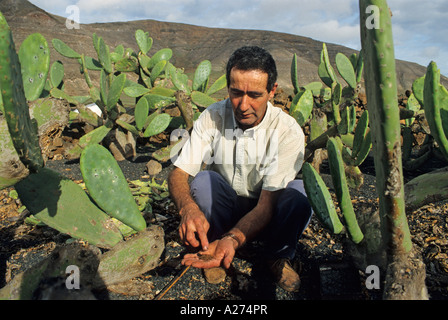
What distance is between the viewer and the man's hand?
50.5 inches

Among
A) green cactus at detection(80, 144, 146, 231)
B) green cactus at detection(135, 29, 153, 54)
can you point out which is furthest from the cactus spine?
green cactus at detection(135, 29, 153, 54)

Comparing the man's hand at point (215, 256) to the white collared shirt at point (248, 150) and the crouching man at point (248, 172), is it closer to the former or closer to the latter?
the crouching man at point (248, 172)

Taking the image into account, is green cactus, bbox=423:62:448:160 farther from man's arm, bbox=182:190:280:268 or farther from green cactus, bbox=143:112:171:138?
green cactus, bbox=143:112:171:138

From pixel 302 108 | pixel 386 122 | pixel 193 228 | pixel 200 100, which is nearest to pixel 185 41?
pixel 200 100

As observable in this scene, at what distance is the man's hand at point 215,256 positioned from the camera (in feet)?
4.21

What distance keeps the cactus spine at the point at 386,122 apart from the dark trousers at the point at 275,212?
460mm

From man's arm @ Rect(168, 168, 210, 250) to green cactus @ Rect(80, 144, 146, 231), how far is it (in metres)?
0.21

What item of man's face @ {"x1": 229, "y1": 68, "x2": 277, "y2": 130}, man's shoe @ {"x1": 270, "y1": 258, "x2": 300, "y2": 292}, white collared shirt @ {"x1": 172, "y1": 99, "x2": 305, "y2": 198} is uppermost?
man's face @ {"x1": 229, "y1": 68, "x2": 277, "y2": 130}

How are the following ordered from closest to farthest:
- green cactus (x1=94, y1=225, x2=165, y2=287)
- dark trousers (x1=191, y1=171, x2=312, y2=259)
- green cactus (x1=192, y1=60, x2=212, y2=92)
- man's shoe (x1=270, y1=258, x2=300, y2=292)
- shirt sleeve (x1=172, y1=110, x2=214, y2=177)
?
green cactus (x1=94, y1=225, x2=165, y2=287), man's shoe (x1=270, y1=258, x2=300, y2=292), dark trousers (x1=191, y1=171, x2=312, y2=259), shirt sleeve (x1=172, y1=110, x2=214, y2=177), green cactus (x1=192, y1=60, x2=212, y2=92)

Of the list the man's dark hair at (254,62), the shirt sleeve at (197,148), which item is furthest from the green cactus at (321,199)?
the shirt sleeve at (197,148)

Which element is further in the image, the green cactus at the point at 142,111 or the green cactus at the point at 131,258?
the green cactus at the point at 142,111

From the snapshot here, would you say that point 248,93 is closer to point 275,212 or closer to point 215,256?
point 275,212

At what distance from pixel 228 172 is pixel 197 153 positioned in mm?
196
